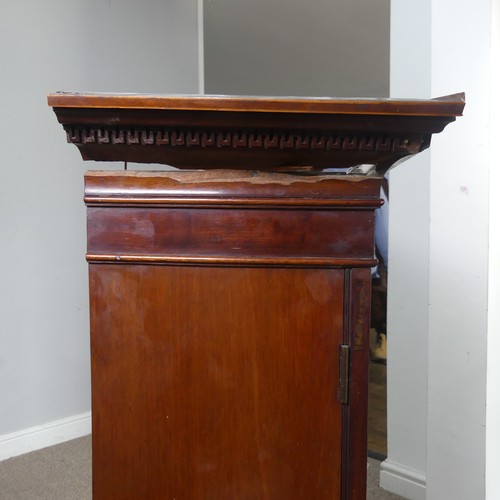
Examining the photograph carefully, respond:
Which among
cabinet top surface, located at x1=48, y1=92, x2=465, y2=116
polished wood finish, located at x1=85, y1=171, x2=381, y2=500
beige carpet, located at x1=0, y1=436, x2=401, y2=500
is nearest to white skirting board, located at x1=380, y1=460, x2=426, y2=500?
beige carpet, located at x1=0, y1=436, x2=401, y2=500

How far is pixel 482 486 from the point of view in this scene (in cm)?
93

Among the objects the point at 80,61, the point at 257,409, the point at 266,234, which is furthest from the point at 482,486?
the point at 80,61

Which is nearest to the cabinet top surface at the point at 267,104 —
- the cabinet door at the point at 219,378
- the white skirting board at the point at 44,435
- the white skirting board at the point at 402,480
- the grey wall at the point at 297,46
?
the cabinet door at the point at 219,378

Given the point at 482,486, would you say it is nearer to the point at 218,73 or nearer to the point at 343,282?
the point at 343,282

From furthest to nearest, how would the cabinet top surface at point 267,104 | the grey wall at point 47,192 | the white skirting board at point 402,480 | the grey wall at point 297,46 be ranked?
the grey wall at point 297,46, the grey wall at point 47,192, the white skirting board at point 402,480, the cabinet top surface at point 267,104

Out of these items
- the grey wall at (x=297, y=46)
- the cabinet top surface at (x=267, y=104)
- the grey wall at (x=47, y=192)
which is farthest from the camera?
the grey wall at (x=297, y=46)

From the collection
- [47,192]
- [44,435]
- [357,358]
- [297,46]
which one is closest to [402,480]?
[357,358]

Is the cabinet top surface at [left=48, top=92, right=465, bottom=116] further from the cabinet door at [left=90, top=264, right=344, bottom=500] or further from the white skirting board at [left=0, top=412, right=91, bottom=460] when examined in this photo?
the white skirting board at [left=0, top=412, right=91, bottom=460]

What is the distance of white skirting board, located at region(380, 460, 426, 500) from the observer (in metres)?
1.36

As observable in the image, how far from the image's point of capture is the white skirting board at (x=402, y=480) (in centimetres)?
136

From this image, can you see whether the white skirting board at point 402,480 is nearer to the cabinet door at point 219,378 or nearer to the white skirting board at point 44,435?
the cabinet door at point 219,378

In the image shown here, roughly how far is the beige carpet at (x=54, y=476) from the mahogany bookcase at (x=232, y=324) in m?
0.95

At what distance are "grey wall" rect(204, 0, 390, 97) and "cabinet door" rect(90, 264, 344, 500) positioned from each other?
97.3 inches

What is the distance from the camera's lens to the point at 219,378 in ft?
1.92
